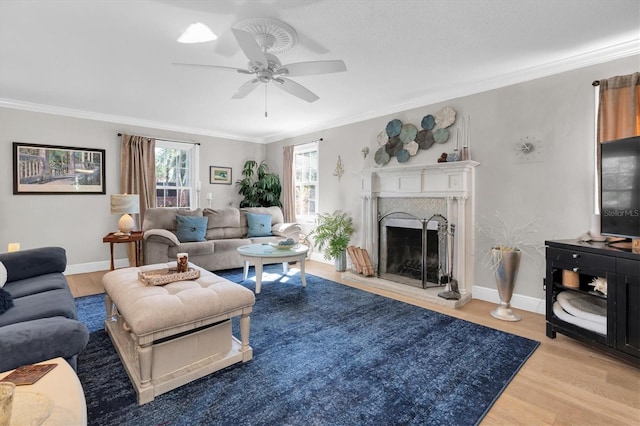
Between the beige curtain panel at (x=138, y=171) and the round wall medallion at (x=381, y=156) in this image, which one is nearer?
the round wall medallion at (x=381, y=156)

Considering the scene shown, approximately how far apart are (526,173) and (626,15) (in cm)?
140

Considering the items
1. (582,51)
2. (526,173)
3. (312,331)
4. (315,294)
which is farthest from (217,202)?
(582,51)

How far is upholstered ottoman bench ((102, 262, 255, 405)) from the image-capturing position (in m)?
1.73

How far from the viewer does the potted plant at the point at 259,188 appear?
6195 mm

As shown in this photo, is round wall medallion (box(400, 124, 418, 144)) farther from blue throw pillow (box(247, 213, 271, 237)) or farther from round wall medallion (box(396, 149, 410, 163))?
blue throw pillow (box(247, 213, 271, 237))

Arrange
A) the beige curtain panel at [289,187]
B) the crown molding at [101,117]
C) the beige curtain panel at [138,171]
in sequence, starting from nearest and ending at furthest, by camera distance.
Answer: the crown molding at [101,117], the beige curtain panel at [138,171], the beige curtain panel at [289,187]

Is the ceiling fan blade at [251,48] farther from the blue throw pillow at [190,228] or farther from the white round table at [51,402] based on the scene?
the blue throw pillow at [190,228]

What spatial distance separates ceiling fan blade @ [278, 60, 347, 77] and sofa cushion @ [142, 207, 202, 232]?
3.34 metres

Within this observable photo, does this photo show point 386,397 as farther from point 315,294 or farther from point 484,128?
point 484,128

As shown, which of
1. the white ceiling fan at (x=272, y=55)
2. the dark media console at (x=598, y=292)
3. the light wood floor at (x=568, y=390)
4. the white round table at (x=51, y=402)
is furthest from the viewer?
the white ceiling fan at (x=272, y=55)

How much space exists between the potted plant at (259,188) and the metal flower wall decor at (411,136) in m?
2.50

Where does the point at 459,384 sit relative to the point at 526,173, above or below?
below

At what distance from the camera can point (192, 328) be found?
6.19ft

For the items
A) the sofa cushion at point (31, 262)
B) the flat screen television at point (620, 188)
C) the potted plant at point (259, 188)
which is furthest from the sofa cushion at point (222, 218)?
the flat screen television at point (620, 188)
